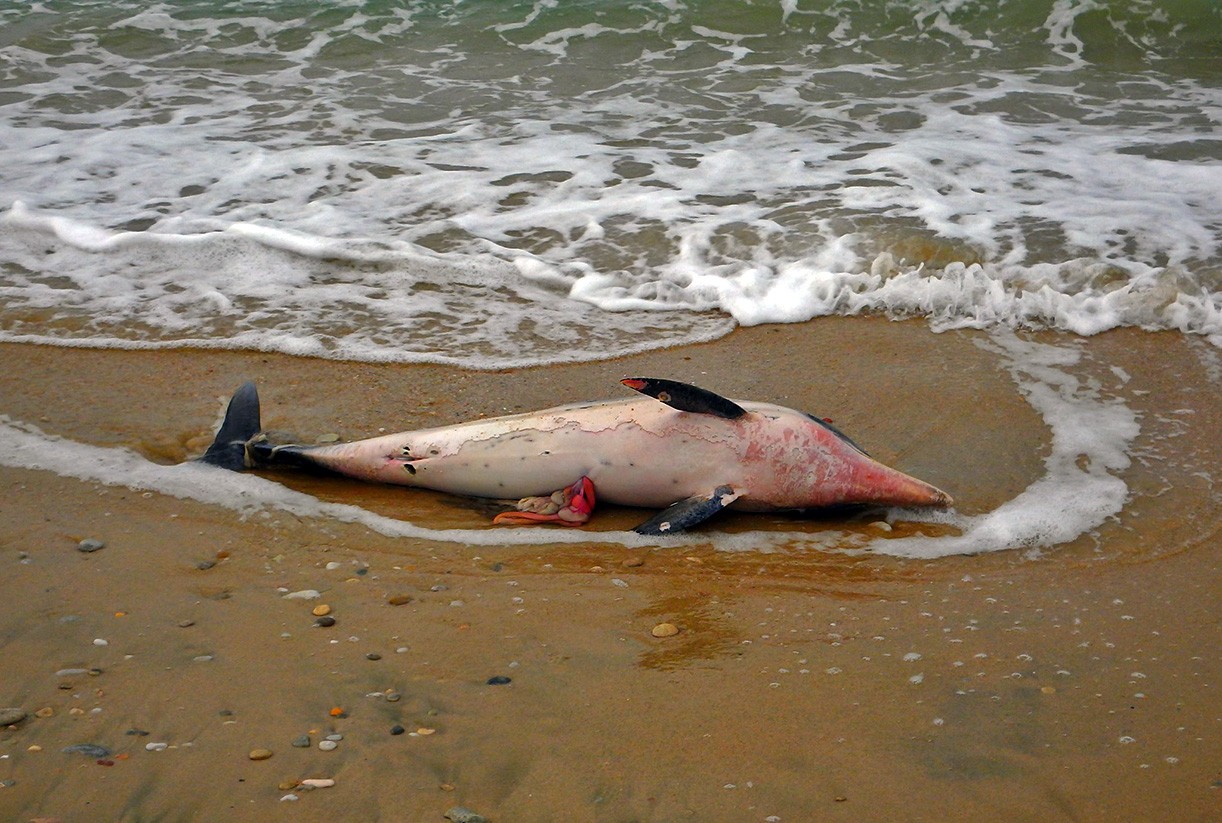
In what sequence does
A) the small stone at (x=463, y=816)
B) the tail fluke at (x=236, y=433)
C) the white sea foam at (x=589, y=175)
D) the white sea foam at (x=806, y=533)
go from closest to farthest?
the small stone at (x=463, y=816), the white sea foam at (x=806, y=533), the tail fluke at (x=236, y=433), the white sea foam at (x=589, y=175)

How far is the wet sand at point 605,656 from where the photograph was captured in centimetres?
297

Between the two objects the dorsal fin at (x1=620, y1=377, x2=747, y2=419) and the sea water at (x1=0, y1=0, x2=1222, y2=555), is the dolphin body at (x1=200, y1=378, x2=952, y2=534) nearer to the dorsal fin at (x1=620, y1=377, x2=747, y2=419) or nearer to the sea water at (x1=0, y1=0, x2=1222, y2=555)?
the dorsal fin at (x1=620, y1=377, x2=747, y2=419)

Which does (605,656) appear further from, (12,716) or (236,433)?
(236,433)

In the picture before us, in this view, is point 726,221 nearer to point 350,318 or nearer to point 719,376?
point 719,376

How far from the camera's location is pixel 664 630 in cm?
393

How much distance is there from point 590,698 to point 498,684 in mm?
292

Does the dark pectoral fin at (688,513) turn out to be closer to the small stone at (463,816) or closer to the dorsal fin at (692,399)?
the dorsal fin at (692,399)

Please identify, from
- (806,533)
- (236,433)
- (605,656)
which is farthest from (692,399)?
(236,433)

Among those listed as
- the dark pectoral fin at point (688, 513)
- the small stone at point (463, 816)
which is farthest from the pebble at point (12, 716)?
the dark pectoral fin at point (688, 513)

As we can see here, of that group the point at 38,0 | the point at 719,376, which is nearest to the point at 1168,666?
the point at 719,376

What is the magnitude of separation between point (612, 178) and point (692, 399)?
14.8 ft

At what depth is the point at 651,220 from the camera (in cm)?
830

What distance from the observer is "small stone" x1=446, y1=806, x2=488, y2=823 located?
2844 millimetres

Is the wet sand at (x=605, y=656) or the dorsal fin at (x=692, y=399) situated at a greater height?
the dorsal fin at (x=692, y=399)
